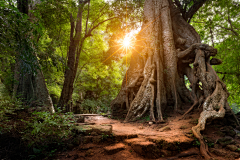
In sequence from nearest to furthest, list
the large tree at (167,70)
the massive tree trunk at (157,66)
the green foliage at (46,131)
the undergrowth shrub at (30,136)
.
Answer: the undergrowth shrub at (30,136) < the green foliage at (46,131) < the large tree at (167,70) < the massive tree trunk at (157,66)

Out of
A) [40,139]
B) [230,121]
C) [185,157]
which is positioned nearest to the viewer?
[185,157]

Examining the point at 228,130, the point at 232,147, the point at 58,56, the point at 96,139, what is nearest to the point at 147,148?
the point at 96,139

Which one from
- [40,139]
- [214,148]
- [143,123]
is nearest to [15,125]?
[40,139]

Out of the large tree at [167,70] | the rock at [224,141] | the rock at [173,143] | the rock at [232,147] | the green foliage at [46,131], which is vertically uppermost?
the large tree at [167,70]

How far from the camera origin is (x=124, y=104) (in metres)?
7.04

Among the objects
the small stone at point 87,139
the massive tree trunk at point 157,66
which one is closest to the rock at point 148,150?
the small stone at point 87,139

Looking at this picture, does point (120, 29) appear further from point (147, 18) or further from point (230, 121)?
point (230, 121)

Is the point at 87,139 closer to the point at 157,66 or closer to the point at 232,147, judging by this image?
the point at 232,147

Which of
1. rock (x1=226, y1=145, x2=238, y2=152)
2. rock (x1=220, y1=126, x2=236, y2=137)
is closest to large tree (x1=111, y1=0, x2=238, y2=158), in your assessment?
rock (x1=220, y1=126, x2=236, y2=137)

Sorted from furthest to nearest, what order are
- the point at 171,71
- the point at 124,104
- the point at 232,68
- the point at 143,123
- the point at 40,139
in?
the point at 232,68, the point at 124,104, the point at 171,71, the point at 143,123, the point at 40,139

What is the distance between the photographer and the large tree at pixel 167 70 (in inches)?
193

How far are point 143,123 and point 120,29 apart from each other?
6.28 metres

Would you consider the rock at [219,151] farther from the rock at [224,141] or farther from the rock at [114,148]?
the rock at [114,148]

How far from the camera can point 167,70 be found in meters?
6.24
